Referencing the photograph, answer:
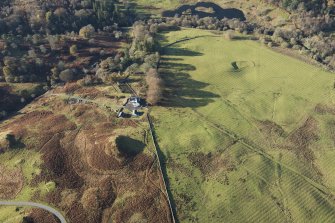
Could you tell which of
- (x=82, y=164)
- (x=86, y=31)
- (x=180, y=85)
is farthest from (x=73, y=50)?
(x=82, y=164)

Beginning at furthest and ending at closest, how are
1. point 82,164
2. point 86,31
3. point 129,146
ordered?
point 86,31 < point 129,146 < point 82,164

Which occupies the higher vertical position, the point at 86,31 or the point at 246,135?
the point at 86,31

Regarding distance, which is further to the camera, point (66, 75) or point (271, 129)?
point (66, 75)

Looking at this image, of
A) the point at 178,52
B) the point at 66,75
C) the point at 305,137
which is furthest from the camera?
the point at 178,52

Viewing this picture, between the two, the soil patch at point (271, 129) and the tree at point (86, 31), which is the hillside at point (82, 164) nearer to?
the soil patch at point (271, 129)

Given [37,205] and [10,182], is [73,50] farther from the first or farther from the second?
[37,205]

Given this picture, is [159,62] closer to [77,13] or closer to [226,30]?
[226,30]

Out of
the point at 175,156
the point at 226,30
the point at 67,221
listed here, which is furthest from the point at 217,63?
the point at 67,221
